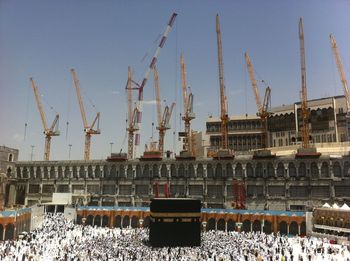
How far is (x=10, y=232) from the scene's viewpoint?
4672cm

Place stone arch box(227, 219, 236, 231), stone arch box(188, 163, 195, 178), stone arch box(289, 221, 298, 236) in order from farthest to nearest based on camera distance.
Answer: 1. stone arch box(188, 163, 195, 178)
2. stone arch box(227, 219, 236, 231)
3. stone arch box(289, 221, 298, 236)

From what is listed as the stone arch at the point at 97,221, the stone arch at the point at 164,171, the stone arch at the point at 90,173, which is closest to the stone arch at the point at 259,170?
the stone arch at the point at 164,171

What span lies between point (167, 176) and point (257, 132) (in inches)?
1347

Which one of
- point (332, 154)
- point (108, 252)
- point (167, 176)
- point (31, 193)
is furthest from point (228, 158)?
point (31, 193)

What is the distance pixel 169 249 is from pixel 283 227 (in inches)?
898

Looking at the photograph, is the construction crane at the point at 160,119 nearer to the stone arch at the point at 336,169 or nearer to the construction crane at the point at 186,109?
the construction crane at the point at 186,109

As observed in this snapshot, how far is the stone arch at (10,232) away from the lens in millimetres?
46406

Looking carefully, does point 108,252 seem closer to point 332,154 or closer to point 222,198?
point 222,198

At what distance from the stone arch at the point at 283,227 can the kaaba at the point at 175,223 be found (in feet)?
56.5

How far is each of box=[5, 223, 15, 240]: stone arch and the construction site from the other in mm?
26493

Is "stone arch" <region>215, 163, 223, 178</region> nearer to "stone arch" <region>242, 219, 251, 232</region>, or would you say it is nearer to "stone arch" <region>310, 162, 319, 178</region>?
"stone arch" <region>242, 219, 251, 232</region>

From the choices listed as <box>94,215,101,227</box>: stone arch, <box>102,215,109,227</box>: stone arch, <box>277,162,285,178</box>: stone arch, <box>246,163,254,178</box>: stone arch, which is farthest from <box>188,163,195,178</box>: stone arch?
<box>94,215,101,227</box>: stone arch

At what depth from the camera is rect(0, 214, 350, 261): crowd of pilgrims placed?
118 feet

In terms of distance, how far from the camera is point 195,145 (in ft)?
372
